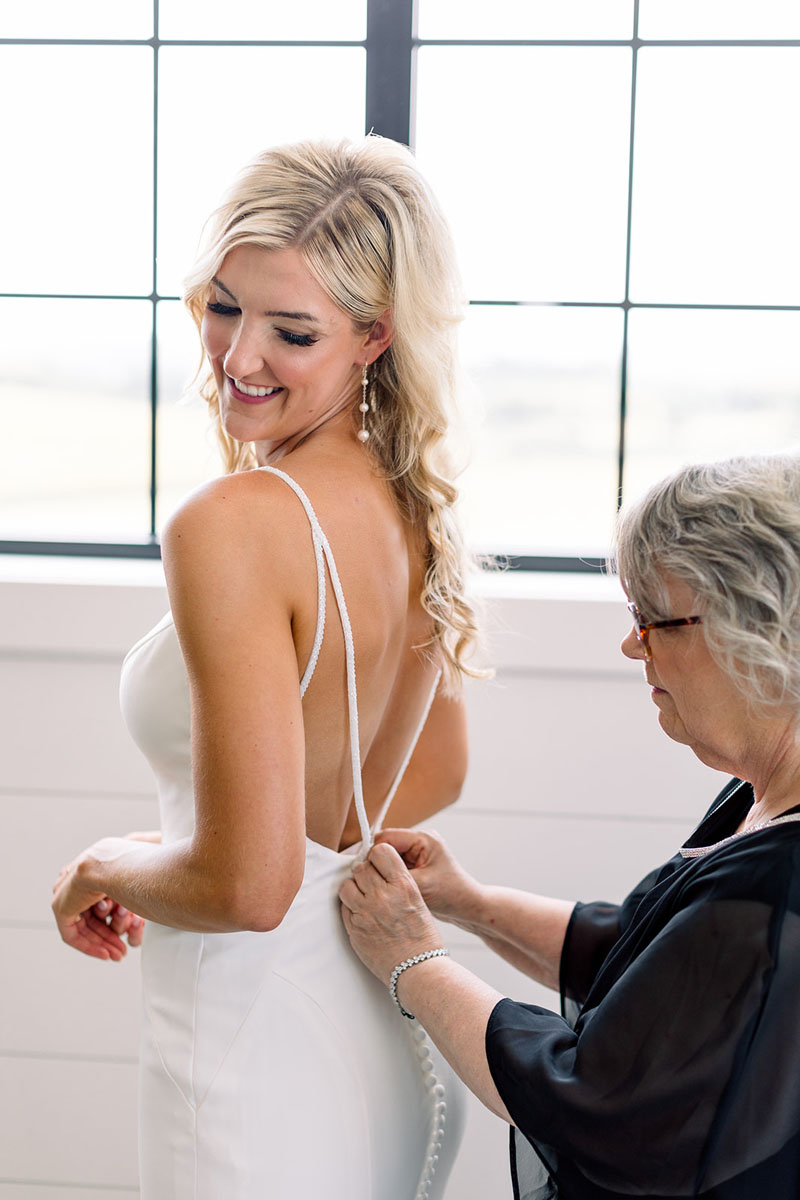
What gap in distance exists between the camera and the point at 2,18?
2.32 meters

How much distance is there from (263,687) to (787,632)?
473mm

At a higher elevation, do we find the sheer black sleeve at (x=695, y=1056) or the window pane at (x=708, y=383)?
the window pane at (x=708, y=383)

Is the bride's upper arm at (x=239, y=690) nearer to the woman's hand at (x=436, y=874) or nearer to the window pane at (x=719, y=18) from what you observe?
the woman's hand at (x=436, y=874)

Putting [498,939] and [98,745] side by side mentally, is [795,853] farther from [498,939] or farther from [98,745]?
[98,745]

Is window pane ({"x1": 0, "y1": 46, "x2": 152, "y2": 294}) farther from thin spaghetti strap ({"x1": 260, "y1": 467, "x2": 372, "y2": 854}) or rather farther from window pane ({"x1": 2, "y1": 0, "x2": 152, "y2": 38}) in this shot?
thin spaghetti strap ({"x1": 260, "y1": 467, "x2": 372, "y2": 854})

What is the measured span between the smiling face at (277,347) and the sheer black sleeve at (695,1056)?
25.6 inches

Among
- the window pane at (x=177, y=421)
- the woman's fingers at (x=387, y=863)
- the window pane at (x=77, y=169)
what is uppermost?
the window pane at (x=77, y=169)

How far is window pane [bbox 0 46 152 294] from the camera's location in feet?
7.59

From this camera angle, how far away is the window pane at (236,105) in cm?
226

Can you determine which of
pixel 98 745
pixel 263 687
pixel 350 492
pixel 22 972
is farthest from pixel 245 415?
pixel 22 972

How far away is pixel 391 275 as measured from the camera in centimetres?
120

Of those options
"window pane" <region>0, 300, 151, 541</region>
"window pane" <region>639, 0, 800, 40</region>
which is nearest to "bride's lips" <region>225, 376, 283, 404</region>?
"window pane" <region>0, 300, 151, 541</region>

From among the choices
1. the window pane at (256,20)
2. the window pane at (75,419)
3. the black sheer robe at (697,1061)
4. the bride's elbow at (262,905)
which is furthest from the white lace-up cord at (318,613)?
the window pane at (256,20)

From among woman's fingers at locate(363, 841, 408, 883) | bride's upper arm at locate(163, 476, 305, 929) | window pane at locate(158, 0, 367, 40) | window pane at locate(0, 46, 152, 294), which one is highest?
window pane at locate(158, 0, 367, 40)
